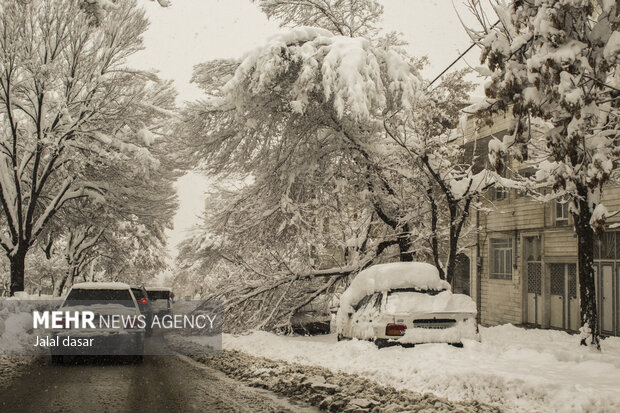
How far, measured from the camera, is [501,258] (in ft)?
Result: 87.5

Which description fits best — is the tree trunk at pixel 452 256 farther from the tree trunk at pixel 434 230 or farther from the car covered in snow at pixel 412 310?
the car covered in snow at pixel 412 310

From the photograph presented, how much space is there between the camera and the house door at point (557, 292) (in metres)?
22.7

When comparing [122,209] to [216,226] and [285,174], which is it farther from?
[285,174]

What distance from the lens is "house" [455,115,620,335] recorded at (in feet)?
66.1

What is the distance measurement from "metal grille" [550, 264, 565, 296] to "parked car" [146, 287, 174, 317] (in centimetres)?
1522

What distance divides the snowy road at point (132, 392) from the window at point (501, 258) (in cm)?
1815

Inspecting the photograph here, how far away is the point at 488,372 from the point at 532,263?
17884 mm

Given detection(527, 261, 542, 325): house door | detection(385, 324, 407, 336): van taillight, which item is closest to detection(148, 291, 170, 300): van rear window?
detection(527, 261, 542, 325): house door

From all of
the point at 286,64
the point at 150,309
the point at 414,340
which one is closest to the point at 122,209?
the point at 150,309

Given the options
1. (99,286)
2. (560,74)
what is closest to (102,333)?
(99,286)

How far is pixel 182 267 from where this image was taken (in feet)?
58.2

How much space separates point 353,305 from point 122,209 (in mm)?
16566

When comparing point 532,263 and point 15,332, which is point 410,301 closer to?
point 15,332

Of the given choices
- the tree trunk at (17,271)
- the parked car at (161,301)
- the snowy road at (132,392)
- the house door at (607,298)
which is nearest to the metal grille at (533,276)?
the house door at (607,298)
